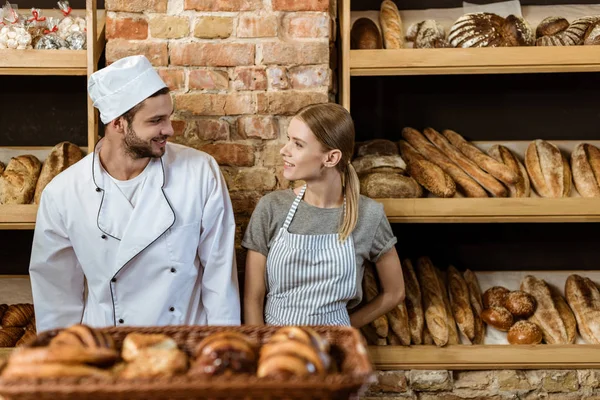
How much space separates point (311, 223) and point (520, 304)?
3.11 ft

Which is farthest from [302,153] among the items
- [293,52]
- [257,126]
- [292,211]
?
[293,52]

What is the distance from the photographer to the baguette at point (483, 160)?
2.43 meters

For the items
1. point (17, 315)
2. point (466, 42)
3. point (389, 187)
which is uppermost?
point (466, 42)

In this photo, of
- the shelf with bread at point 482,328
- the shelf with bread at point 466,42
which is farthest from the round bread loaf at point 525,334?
the shelf with bread at point 466,42

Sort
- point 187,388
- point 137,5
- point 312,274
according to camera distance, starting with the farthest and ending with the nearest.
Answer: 1. point 137,5
2. point 312,274
3. point 187,388

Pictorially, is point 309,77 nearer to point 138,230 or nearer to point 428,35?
point 428,35

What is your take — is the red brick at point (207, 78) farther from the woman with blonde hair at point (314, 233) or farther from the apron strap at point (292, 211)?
the apron strap at point (292, 211)

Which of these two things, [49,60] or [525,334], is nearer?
[49,60]

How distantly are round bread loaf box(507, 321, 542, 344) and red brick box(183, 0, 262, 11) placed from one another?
1510mm

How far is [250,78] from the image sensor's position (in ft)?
7.66

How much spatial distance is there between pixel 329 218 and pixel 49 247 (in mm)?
917

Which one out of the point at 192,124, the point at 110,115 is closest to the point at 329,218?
the point at 192,124

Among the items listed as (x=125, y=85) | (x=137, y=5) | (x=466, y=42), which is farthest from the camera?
(x=466, y=42)

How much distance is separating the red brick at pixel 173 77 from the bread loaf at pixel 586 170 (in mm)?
1508
